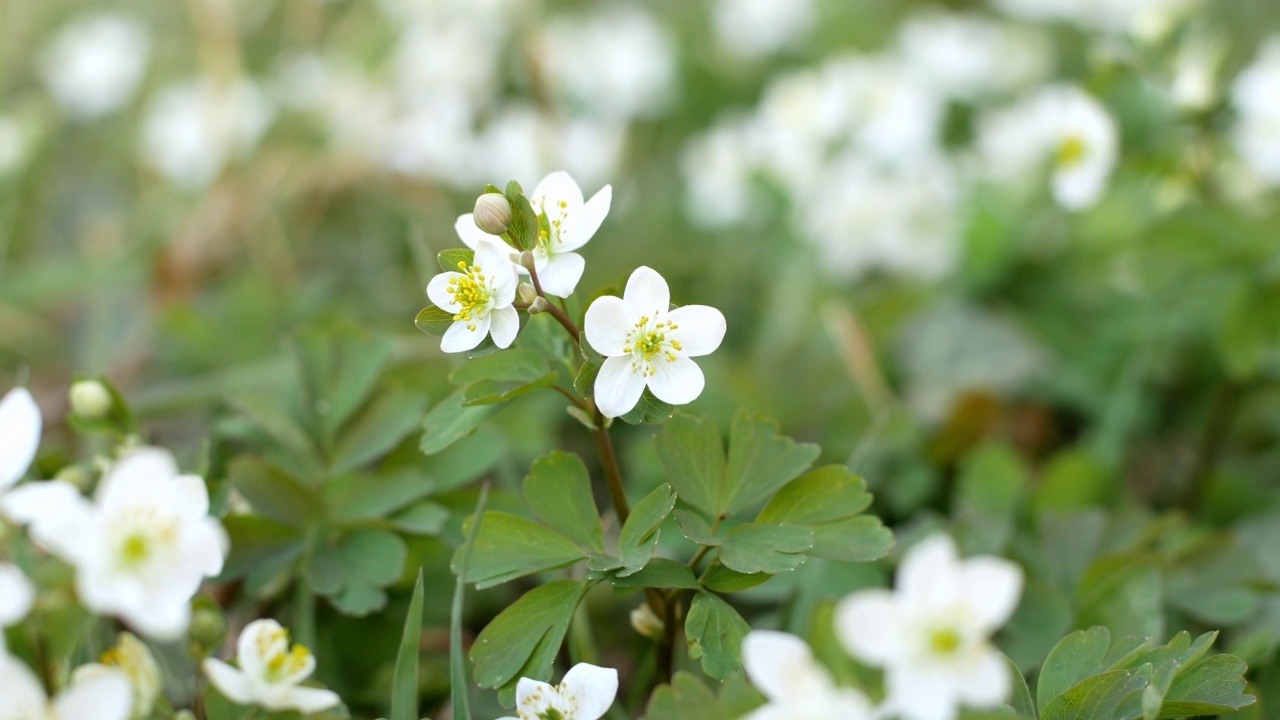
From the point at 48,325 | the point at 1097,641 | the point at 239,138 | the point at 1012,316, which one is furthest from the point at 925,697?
the point at 239,138

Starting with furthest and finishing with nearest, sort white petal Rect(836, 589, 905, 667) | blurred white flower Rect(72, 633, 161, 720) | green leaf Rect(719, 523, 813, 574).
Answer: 1. green leaf Rect(719, 523, 813, 574)
2. blurred white flower Rect(72, 633, 161, 720)
3. white petal Rect(836, 589, 905, 667)

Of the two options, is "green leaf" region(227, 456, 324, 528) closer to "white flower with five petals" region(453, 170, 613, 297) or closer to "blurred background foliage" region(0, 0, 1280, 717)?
"blurred background foliage" region(0, 0, 1280, 717)

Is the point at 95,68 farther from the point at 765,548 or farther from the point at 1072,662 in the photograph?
the point at 1072,662

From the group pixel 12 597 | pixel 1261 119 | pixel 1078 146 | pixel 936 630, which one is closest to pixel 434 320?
pixel 12 597

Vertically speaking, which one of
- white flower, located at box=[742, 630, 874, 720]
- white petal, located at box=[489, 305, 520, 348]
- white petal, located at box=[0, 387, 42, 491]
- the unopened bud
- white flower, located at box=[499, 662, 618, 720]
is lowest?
white flower, located at box=[499, 662, 618, 720]

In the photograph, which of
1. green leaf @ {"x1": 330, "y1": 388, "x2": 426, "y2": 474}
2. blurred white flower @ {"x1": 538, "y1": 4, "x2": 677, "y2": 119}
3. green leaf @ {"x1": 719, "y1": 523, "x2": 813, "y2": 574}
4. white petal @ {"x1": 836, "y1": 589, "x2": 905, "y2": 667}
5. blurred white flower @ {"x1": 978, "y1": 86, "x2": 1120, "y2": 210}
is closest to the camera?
white petal @ {"x1": 836, "y1": 589, "x2": 905, "y2": 667}

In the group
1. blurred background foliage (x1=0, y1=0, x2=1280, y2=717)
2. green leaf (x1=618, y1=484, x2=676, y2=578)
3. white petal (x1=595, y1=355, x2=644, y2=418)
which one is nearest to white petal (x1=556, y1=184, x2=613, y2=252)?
white petal (x1=595, y1=355, x2=644, y2=418)
